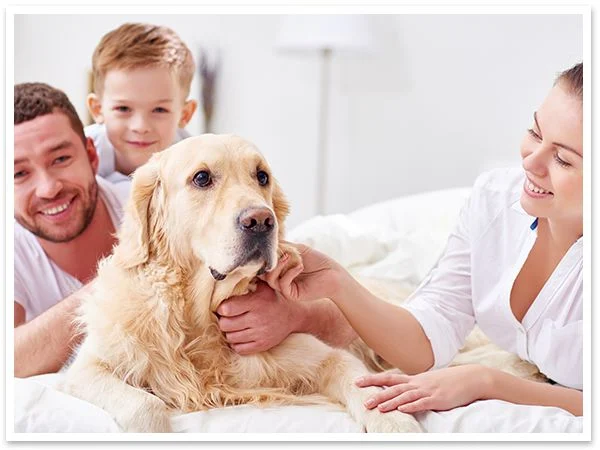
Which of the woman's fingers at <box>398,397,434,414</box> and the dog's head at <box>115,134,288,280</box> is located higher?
the dog's head at <box>115,134,288,280</box>

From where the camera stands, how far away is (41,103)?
1.71 metres

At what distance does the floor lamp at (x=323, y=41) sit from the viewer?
2.29m

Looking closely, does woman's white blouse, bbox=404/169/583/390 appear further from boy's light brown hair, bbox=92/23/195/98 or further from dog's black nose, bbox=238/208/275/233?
boy's light brown hair, bbox=92/23/195/98

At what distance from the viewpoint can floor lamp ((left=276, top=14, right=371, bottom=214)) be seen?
2.29 m

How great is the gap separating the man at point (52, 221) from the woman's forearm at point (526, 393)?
0.88 meters

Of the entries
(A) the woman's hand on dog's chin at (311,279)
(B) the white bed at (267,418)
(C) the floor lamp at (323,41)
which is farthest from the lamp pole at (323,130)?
(B) the white bed at (267,418)

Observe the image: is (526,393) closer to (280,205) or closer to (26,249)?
(280,205)

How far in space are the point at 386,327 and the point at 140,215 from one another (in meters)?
0.58

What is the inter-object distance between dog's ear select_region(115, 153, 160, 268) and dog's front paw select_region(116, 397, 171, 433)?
0.29m

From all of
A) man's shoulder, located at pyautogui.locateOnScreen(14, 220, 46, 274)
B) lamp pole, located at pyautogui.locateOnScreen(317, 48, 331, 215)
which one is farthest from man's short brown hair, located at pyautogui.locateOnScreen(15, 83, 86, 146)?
lamp pole, located at pyautogui.locateOnScreen(317, 48, 331, 215)

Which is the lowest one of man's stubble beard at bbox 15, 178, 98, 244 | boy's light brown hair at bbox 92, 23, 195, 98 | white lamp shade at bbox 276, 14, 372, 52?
man's stubble beard at bbox 15, 178, 98, 244

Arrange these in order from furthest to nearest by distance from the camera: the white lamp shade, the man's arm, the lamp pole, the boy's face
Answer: the lamp pole < the white lamp shade < the boy's face < the man's arm

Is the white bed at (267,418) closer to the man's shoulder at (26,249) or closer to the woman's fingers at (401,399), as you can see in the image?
the woman's fingers at (401,399)

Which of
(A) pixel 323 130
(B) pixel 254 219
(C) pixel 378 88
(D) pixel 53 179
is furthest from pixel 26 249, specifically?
(C) pixel 378 88
